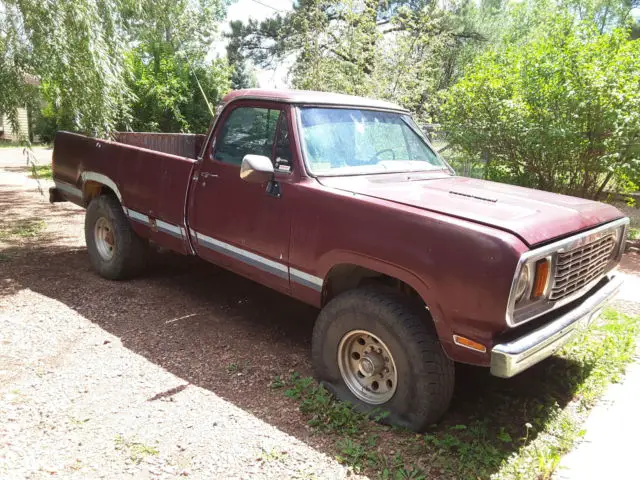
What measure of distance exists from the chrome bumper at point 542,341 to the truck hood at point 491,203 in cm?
49

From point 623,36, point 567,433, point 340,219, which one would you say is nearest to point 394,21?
point 623,36

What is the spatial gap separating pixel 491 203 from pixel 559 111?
5.62 m

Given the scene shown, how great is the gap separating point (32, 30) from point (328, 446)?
523 cm

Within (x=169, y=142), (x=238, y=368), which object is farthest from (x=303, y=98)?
(x=169, y=142)

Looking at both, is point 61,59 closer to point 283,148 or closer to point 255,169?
point 283,148

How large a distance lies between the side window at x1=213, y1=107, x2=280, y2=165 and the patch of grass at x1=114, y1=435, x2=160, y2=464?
2.13m

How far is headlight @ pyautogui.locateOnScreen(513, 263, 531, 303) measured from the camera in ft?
8.70

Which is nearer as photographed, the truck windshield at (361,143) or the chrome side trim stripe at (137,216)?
the truck windshield at (361,143)

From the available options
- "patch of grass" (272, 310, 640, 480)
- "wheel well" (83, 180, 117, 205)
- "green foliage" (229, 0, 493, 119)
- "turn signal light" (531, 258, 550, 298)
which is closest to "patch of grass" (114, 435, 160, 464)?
"patch of grass" (272, 310, 640, 480)

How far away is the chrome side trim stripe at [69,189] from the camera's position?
5855mm

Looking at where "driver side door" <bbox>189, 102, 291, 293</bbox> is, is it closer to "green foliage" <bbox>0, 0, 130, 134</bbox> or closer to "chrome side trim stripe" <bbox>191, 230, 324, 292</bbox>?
"chrome side trim stripe" <bbox>191, 230, 324, 292</bbox>

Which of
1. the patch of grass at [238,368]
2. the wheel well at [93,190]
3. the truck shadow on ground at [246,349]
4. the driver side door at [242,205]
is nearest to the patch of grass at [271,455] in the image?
the truck shadow on ground at [246,349]

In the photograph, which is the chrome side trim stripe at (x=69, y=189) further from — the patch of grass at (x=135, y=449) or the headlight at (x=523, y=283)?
the headlight at (x=523, y=283)

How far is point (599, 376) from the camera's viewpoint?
12.9 feet
